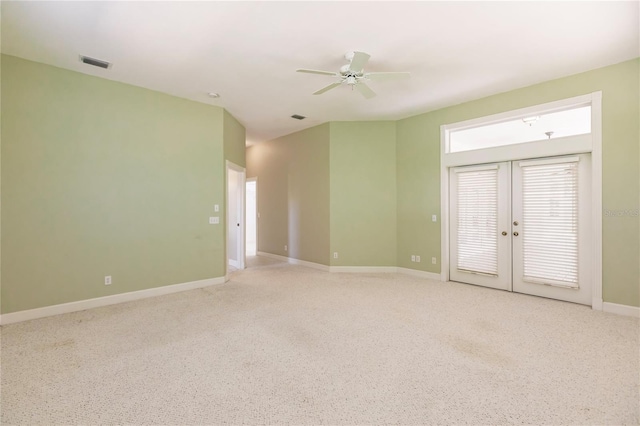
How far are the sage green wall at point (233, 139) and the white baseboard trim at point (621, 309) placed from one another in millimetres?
5767

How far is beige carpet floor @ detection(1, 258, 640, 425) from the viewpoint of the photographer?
1.77 m

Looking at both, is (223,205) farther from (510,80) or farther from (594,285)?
(594,285)

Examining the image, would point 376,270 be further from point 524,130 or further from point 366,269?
point 524,130

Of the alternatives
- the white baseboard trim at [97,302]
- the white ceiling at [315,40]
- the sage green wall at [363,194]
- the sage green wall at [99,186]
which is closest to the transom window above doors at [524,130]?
the white ceiling at [315,40]

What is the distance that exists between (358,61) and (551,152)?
9.82 feet

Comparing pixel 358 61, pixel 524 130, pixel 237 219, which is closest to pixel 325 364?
pixel 358 61

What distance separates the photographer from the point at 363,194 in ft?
18.7

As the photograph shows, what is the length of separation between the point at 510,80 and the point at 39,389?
5.75 m

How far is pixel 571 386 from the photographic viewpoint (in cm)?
201

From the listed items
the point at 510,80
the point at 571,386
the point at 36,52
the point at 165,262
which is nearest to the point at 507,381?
the point at 571,386

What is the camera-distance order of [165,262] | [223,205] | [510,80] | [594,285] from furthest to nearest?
[223,205], [165,262], [510,80], [594,285]

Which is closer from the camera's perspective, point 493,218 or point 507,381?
point 507,381

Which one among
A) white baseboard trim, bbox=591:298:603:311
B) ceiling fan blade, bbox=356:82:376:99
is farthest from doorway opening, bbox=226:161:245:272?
white baseboard trim, bbox=591:298:603:311

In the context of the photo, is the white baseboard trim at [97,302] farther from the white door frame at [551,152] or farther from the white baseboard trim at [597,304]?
the white baseboard trim at [597,304]
